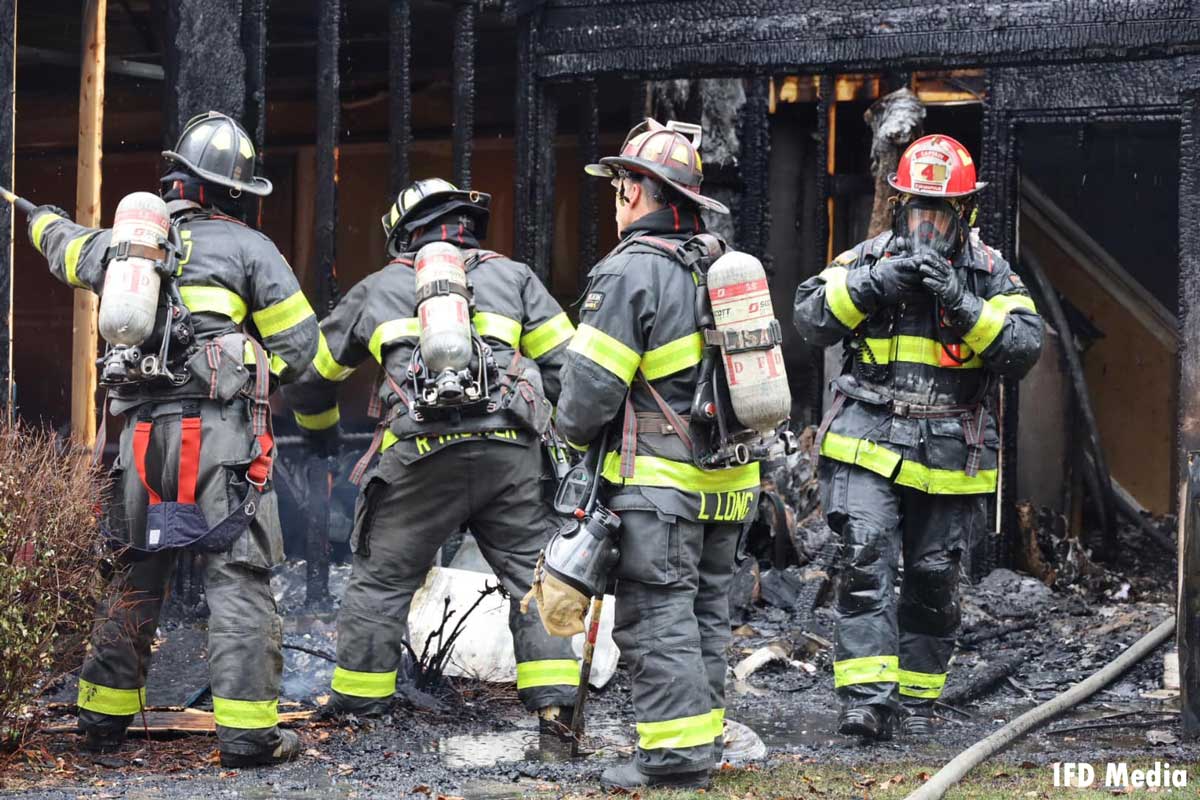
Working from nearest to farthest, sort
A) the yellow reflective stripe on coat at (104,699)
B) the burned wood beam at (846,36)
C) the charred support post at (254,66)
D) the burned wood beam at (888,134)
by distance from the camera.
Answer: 1. the yellow reflective stripe on coat at (104,699)
2. the burned wood beam at (846,36)
3. the charred support post at (254,66)
4. the burned wood beam at (888,134)

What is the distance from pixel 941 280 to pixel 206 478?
9.15 ft

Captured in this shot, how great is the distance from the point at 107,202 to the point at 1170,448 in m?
8.08

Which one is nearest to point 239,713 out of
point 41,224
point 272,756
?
point 272,756

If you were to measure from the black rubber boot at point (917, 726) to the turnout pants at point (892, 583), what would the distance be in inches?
2.2

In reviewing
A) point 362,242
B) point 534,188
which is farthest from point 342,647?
point 362,242

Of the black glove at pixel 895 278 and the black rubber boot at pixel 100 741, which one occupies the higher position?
the black glove at pixel 895 278

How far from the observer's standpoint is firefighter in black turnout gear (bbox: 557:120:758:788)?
4.99 metres

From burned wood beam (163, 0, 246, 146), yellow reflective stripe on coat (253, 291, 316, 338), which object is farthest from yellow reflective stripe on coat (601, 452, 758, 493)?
burned wood beam (163, 0, 246, 146)

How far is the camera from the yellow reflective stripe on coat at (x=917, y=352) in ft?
20.4

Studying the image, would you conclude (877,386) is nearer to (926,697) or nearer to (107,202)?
(926,697)

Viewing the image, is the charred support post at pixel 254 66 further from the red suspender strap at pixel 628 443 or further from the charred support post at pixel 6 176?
the red suspender strap at pixel 628 443

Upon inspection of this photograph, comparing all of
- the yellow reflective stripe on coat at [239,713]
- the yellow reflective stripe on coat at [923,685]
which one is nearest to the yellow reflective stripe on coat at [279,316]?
the yellow reflective stripe on coat at [239,713]

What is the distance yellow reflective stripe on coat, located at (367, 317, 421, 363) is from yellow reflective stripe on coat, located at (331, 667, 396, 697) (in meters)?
1.25

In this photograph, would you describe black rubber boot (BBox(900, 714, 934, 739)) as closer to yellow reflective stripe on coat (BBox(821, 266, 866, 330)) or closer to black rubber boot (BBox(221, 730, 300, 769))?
yellow reflective stripe on coat (BBox(821, 266, 866, 330))
